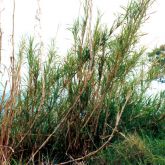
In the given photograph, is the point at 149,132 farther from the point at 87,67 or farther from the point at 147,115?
the point at 87,67

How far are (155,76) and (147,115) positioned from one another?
40 cm

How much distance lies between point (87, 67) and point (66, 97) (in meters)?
0.34

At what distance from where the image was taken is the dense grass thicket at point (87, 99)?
3.44 metres

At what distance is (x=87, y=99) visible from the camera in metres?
3.79

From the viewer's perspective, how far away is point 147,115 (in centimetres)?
424

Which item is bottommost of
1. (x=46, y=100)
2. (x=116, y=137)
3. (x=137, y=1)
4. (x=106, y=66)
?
(x=116, y=137)

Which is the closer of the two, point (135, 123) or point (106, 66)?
point (106, 66)

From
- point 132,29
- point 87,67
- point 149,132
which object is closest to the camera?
point 132,29

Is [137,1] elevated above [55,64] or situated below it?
above

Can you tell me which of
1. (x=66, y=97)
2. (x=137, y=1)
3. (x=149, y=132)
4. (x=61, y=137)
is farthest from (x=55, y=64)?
(x=149, y=132)

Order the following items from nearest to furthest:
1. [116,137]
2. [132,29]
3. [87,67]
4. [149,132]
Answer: [132,29] → [87,67] → [116,137] → [149,132]

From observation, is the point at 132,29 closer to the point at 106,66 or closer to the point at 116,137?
the point at 106,66

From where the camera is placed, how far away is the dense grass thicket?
3436mm

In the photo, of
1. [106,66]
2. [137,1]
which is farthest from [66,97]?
[137,1]
